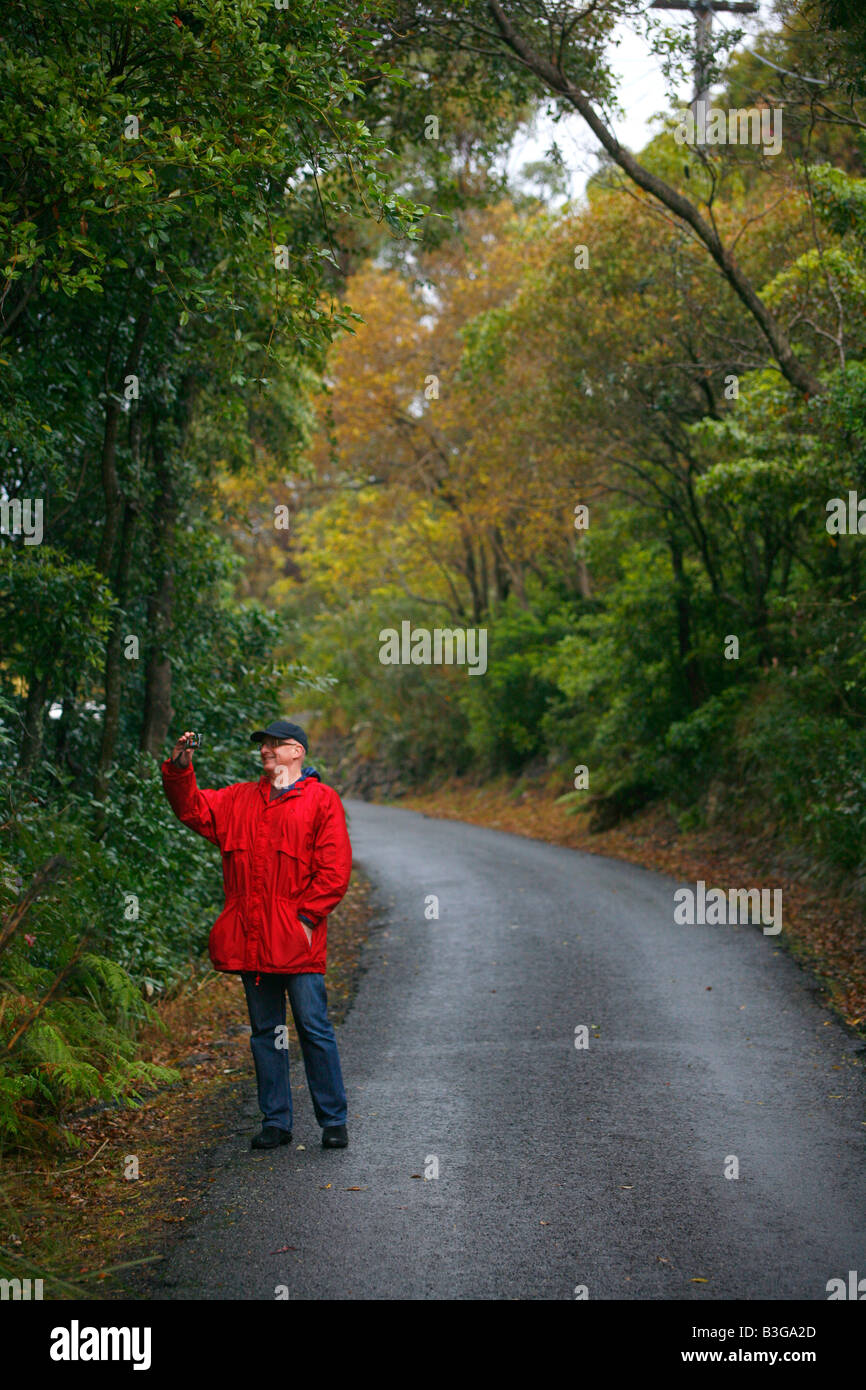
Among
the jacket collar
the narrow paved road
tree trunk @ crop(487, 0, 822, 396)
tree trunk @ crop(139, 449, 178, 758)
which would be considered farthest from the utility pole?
the jacket collar

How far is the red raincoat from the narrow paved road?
0.98 meters

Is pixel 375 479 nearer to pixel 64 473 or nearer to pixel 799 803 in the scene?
pixel 799 803

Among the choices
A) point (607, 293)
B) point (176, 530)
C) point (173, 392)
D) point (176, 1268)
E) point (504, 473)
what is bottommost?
point (176, 1268)

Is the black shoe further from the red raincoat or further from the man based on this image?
the red raincoat

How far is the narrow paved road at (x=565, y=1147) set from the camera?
4.47 meters

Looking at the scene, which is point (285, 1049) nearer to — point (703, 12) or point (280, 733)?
point (280, 733)

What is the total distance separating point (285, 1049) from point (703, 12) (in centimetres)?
1070

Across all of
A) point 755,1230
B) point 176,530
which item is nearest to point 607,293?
point 176,530

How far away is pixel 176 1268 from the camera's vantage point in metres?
4.57

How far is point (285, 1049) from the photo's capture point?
609 cm

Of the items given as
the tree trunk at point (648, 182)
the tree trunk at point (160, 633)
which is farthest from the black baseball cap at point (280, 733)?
the tree trunk at point (648, 182)

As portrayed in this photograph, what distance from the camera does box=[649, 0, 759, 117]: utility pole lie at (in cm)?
1169

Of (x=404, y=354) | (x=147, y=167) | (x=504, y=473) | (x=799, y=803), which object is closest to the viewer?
(x=147, y=167)
